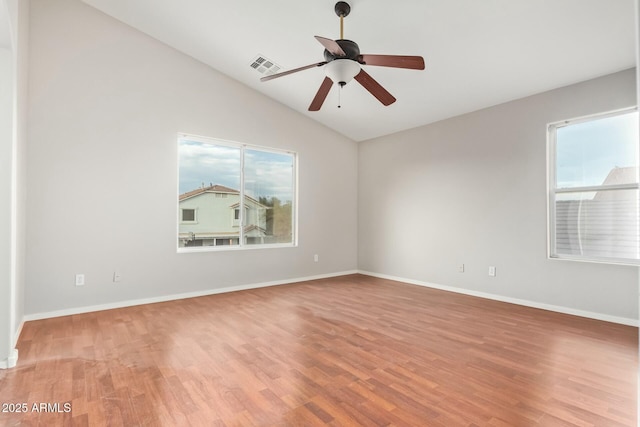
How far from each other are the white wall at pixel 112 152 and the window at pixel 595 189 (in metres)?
4.17

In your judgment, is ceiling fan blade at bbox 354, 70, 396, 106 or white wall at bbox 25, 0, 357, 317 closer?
ceiling fan blade at bbox 354, 70, 396, 106

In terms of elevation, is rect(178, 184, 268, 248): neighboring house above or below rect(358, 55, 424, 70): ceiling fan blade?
below

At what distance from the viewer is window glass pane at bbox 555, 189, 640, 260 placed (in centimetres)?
340

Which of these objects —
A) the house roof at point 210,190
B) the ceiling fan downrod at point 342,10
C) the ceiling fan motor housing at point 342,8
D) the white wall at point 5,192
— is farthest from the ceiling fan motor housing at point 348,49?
the house roof at point 210,190

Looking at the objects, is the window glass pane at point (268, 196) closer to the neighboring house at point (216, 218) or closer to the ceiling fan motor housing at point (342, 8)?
the neighboring house at point (216, 218)

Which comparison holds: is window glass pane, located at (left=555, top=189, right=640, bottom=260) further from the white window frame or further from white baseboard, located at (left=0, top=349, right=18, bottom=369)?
white baseboard, located at (left=0, top=349, right=18, bottom=369)

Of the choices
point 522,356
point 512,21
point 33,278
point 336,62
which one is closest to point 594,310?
point 522,356

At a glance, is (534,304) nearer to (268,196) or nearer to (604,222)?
(604,222)

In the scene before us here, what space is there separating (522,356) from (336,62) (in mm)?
2852

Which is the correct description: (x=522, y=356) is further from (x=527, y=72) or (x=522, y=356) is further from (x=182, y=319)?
(x=182, y=319)

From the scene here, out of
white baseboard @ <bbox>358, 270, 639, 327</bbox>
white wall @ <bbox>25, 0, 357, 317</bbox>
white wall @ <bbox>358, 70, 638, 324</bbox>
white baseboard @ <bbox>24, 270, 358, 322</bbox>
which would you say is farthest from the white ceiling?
white baseboard @ <bbox>24, 270, 358, 322</bbox>

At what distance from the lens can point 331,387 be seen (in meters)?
2.07

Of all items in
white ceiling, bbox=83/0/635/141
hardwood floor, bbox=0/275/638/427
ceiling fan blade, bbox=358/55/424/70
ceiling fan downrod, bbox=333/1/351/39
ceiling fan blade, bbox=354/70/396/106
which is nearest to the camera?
hardwood floor, bbox=0/275/638/427

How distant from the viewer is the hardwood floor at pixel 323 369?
5.88ft
